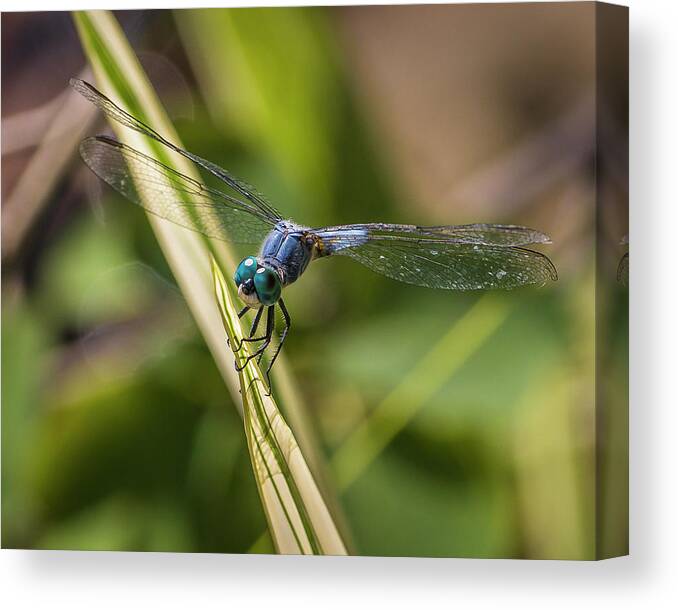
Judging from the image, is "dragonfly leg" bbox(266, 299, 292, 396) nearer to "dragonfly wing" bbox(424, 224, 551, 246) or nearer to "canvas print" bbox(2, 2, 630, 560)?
"canvas print" bbox(2, 2, 630, 560)

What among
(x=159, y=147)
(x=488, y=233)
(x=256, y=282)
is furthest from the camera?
(x=159, y=147)

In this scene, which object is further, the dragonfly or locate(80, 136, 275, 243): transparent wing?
locate(80, 136, 275, 243): transparent wing

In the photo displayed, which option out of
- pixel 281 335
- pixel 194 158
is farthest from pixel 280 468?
pixel 194 158

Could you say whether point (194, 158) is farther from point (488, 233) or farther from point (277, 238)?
point (488, 233)

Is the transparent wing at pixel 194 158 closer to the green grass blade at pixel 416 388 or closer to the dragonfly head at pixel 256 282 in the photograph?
the dragonfly head at pixel 256 282

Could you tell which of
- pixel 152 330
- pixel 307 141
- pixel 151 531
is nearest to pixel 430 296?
pixel 307 141

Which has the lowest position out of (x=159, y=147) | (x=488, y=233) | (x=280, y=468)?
(x=280, y=468)

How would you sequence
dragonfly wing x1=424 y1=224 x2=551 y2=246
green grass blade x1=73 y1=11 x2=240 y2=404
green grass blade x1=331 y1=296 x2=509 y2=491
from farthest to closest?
1. green grass blade x1=73 y1=11 x2=240 y2=404
2. green grass blade x1=331 y1=296 x2=509 y2=491
3. dragonfly wing x1=424 y1=224 x2=551 y2=246

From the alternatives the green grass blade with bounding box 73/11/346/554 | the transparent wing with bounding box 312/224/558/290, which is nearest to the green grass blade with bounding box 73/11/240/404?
the green grass blade with bounding box 73/11/346/554
